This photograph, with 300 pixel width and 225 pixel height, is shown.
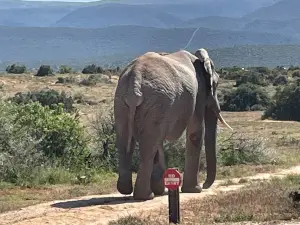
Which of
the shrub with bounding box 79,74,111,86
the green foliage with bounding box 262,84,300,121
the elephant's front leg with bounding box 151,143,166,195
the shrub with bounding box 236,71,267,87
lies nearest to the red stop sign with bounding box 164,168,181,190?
the elephant's front leg with bounding box 151,143,166,195

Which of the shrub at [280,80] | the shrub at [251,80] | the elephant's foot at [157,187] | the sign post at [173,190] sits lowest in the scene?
the shrub at [280,80]

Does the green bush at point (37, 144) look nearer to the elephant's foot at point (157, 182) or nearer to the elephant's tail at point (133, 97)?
the elephant's foot at point (157, 182)

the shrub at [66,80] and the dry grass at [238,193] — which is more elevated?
the dry grass at [238,193]

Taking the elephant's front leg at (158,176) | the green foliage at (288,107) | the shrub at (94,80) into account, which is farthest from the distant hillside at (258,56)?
the elephant's front leg at (158,176)

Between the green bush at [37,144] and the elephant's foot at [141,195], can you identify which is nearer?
the elephant's foot at [141,195]

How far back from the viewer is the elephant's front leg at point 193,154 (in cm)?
1505

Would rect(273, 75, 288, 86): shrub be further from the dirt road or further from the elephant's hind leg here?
the elephant's hind leg

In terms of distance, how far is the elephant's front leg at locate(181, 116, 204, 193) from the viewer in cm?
1505

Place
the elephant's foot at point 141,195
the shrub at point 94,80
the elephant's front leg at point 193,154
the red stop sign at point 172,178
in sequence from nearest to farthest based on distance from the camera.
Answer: the red stop sign at point 172,178 → the elephant's foot at point 141,195 → the elephant's front leg at point 193,154 → the shrub at point 94,80

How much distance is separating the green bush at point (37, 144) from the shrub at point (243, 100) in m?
36.5

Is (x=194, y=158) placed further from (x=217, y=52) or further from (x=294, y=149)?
(x=217, y=52)

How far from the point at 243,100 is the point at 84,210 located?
4498 centimetres

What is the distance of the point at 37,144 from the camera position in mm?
18953

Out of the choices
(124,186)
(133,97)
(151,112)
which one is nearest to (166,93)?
(151,112)
